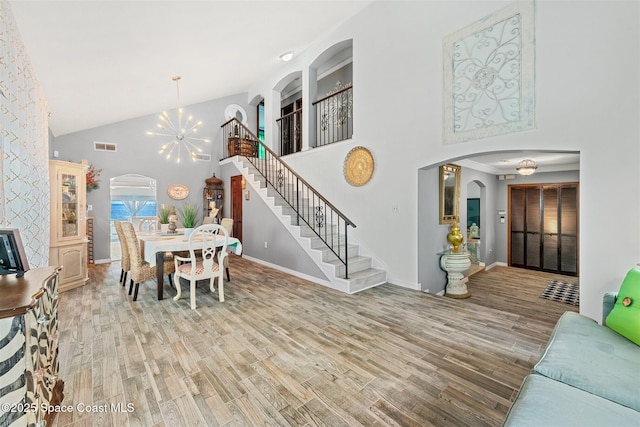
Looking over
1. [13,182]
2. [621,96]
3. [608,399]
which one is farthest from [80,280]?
[621,96]

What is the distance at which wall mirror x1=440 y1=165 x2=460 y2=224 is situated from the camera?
4617 millimetres

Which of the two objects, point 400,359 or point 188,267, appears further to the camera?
point 188,267

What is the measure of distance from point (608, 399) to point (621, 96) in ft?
9.19

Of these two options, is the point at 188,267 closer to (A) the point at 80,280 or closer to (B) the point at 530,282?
(A) the point at 80,280

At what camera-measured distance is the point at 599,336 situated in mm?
1683

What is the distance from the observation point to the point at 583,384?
1.32 metres

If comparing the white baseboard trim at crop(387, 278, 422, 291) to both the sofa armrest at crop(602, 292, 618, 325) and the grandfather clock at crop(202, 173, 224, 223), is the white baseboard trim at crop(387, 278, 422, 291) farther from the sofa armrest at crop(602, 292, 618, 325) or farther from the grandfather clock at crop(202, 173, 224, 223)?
the grandfather clock at crop(202, 173, 224, 223)

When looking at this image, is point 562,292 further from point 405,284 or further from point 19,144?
point 19,144

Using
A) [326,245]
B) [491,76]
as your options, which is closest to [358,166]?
[326,245]

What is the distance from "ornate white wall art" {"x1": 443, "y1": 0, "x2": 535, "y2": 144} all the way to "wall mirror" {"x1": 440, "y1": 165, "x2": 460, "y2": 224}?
110cm

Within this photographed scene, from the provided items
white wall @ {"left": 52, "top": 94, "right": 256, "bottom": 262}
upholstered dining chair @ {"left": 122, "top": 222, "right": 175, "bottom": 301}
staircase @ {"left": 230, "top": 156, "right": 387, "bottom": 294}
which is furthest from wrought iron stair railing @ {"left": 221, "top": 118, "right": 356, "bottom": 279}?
upholstered dining chair @ {"left": 122, "top": 222, "right": 175, "bottom": 301}

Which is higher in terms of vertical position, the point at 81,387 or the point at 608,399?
the point at 608,399

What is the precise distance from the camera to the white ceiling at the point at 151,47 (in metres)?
2.72

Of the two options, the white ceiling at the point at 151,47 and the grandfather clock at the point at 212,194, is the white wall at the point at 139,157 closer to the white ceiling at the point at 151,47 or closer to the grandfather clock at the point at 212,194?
the grandfather clock at the point at 212,194
